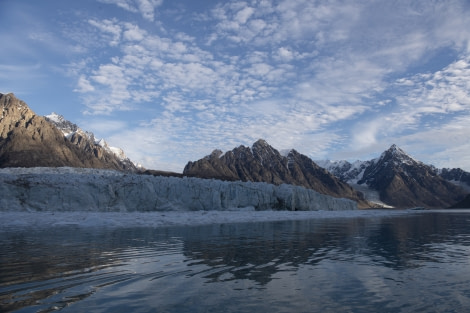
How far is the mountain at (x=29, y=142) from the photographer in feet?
491

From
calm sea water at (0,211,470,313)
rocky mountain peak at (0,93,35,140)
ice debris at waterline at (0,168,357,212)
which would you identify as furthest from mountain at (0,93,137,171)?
calm sea water at (0,211,470,313)

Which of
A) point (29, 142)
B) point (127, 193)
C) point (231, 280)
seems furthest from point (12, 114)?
point (231, 280)

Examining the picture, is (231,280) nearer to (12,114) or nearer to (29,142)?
(29,142)

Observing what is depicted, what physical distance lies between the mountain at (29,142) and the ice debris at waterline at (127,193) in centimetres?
10236

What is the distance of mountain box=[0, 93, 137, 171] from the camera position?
14964 centimetres

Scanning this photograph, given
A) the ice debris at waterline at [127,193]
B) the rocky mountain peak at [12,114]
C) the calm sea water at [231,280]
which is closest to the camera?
the calm sea water at [231,280]

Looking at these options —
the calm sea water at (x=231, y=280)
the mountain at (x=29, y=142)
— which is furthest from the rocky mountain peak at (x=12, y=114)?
the calm sea water at (x=231, y=280)

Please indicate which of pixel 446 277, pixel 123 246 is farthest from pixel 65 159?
pixel 446 277

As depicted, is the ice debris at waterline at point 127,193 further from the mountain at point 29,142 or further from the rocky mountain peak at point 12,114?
the rocky mountain peak at point 12,114

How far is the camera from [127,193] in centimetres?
5094

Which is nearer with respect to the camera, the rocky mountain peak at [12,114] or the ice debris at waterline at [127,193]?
the ice debris at waterline at [127,193]

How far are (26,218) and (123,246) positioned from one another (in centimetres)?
2067

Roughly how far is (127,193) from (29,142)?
5399 inches

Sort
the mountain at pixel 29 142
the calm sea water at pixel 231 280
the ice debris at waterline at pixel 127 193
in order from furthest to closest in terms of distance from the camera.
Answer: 1. the mountain at pixel 29 142
2. the ice debris at waterline at pixel 127 193
3. the calm sea water at pixel 231 280
